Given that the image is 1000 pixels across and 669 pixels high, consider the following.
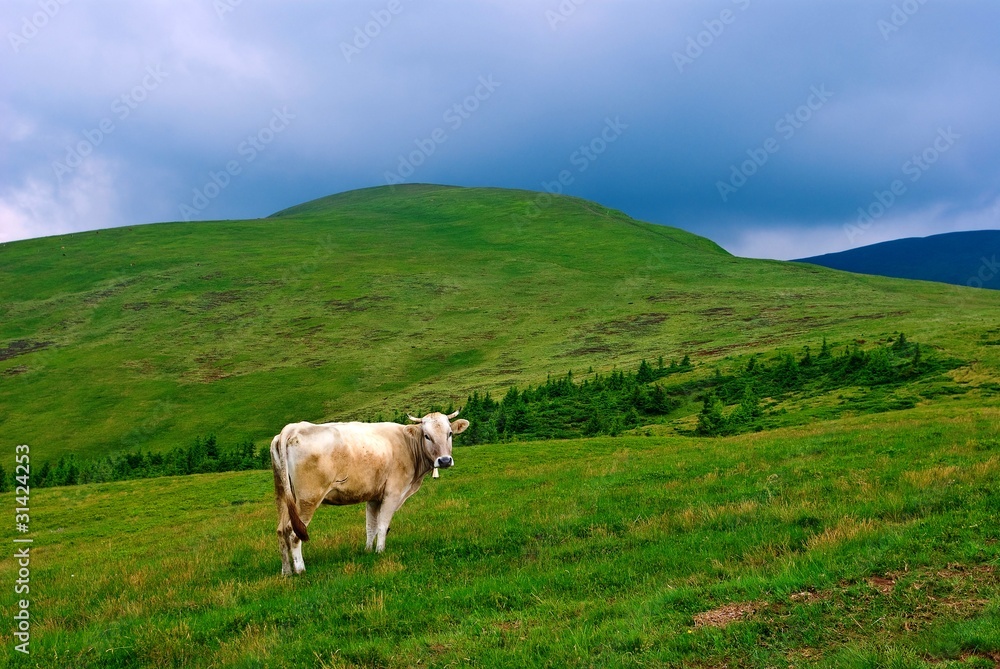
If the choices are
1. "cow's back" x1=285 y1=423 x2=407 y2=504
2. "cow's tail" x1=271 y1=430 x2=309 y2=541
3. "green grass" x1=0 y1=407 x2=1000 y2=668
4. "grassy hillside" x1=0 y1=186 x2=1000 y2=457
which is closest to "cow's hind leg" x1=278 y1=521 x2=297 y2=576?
"cow's tail" x1=271 y1=430 x2=309 y2=541

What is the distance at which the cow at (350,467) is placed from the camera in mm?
13523

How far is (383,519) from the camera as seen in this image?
1473 cm

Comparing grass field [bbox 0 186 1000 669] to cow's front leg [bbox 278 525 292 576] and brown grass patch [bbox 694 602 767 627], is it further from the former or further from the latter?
cow's front leg [bbox 278 525 292 576]

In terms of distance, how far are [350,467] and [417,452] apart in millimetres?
2092

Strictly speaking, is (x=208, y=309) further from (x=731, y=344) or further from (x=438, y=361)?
(x=731, y=344)

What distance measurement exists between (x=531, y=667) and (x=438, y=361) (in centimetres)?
8807

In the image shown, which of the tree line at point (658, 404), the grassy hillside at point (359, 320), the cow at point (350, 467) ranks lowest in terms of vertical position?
the tree line at point (658, 404)

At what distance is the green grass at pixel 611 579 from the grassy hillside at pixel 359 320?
2202 cm

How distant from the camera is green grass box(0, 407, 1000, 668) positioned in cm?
813

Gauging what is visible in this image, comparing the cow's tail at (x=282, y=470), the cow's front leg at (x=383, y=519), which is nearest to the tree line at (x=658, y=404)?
the cow's front leg at (x=383, y=519)

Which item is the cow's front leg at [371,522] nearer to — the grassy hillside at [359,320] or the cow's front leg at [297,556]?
the cow's front leg at [297,556]

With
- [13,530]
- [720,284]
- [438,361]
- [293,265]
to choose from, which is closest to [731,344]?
[438,361]

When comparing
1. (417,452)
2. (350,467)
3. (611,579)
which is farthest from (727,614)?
(417,452)

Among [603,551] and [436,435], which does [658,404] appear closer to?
[436,435]
